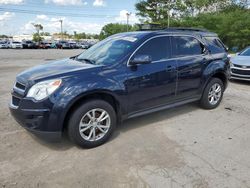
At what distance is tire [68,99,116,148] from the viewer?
3408 mm

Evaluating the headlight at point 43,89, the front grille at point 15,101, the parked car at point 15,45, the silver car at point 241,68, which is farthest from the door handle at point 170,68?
the parked car at point 15,45

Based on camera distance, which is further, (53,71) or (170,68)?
(170,68)

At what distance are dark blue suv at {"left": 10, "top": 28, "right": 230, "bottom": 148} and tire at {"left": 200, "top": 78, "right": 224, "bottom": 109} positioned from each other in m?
0.07

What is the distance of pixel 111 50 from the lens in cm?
424

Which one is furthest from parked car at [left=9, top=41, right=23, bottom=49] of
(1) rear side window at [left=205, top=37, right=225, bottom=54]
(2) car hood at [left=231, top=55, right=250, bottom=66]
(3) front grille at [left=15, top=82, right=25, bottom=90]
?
(3) front grille at [left=15, top=82, right=25, bottom=90]

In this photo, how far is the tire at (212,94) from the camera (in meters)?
5.27

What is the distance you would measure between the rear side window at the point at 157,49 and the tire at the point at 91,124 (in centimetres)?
115

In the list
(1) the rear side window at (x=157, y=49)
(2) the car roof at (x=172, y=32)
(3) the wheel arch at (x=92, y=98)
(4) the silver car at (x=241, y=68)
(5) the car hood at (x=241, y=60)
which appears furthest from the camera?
(5) the car hood at (x=241, y=60)

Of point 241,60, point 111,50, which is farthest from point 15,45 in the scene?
point 111,50

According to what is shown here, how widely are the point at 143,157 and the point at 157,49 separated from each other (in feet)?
6.44

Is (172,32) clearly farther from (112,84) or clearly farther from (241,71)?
(241,71)

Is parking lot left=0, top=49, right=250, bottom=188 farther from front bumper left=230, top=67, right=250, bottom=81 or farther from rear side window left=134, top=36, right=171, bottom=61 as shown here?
front bumper left=230, top=67, right=250, bottom=81

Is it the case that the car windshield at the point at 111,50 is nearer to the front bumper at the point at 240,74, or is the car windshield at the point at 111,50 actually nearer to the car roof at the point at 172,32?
the car roof at the point at 172,32

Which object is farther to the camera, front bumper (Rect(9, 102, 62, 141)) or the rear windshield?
the rear windshield
